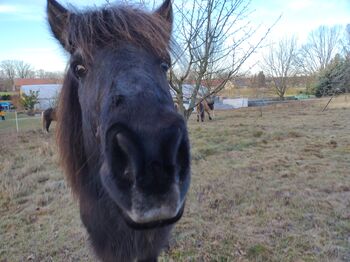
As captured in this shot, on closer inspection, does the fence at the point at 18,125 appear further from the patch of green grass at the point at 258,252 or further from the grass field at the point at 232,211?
the patch of green grass at the point at 258,252

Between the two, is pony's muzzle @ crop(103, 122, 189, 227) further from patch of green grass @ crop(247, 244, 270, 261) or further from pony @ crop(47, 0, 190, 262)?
patch of green grass @ crop(247, 244, 270, 261)

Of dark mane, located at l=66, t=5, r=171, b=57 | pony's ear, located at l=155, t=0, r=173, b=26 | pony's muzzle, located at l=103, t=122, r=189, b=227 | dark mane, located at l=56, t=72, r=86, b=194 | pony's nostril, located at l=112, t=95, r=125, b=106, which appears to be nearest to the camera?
pony's muzzle, located at l=103, t=122, r=189, b=227

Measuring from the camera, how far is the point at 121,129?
1380 mm

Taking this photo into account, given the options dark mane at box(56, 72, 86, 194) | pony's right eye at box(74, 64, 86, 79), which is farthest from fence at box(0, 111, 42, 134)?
pony's right eye at box(74, 64, 86, 79)

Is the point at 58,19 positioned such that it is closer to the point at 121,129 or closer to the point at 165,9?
the point at 165,9

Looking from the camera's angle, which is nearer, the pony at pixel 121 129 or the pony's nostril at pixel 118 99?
the pony at pixel 121 129

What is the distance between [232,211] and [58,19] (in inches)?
176

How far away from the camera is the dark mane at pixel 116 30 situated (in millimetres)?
1954

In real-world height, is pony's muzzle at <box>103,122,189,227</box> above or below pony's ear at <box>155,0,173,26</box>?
below

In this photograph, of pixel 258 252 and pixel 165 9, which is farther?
pixel 258 252

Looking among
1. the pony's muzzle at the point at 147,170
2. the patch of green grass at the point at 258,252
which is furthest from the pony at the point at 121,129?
the patch of green grass at the point at 258,252

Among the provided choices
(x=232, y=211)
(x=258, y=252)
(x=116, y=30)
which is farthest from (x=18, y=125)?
(x=116, y=30)

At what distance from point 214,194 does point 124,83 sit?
515cm

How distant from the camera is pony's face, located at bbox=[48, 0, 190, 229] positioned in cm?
132
